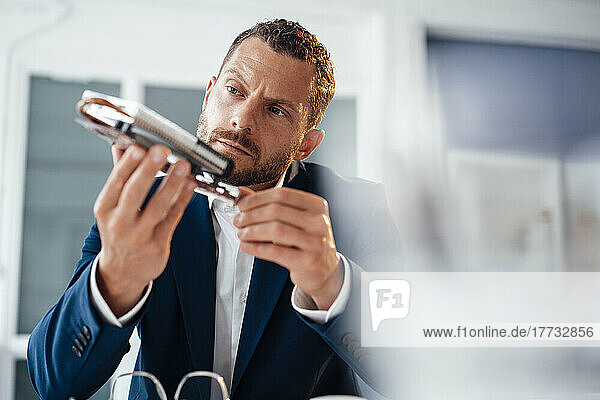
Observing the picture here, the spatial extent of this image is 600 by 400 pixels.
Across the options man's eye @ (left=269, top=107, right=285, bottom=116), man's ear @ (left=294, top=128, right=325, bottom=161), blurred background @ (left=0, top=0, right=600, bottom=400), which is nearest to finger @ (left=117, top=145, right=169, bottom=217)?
man's eye @ (left=269, top=107, right=285, bottom=116)

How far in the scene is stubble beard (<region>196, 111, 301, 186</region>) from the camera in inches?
32.0

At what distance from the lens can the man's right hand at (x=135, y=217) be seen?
1.76 ft

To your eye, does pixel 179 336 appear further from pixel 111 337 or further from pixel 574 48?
pixel 574 48

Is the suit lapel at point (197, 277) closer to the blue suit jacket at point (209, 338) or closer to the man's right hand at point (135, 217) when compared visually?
the blue suit jacket at point (209, 338)

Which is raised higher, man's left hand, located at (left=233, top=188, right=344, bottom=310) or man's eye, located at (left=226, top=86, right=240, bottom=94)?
man's eye, located at (left=226, top=86, right=240, bottom=94)

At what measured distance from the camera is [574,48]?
2129 millimetres

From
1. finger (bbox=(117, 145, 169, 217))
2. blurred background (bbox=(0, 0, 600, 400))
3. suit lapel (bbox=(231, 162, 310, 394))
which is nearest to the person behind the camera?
finger (bbox=(117, 145, 169, 217))

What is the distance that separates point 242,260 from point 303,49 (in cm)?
32

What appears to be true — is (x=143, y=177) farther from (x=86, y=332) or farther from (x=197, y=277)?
(x=197, y=277)

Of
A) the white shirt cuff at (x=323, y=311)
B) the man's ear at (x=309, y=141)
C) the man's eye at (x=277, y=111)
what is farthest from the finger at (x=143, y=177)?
the man's ear at (x=309, y=141)

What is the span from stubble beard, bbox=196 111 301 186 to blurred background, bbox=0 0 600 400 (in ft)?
3.41

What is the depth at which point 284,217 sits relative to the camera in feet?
1.97

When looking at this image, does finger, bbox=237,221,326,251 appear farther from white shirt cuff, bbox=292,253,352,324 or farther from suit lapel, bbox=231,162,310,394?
suit lapel, bbox=231,162,310,394

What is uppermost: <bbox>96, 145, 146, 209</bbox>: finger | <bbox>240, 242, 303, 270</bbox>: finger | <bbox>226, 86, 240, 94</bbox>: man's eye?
<bbox>226, 86, 240, 94</bbox>: man's eye
